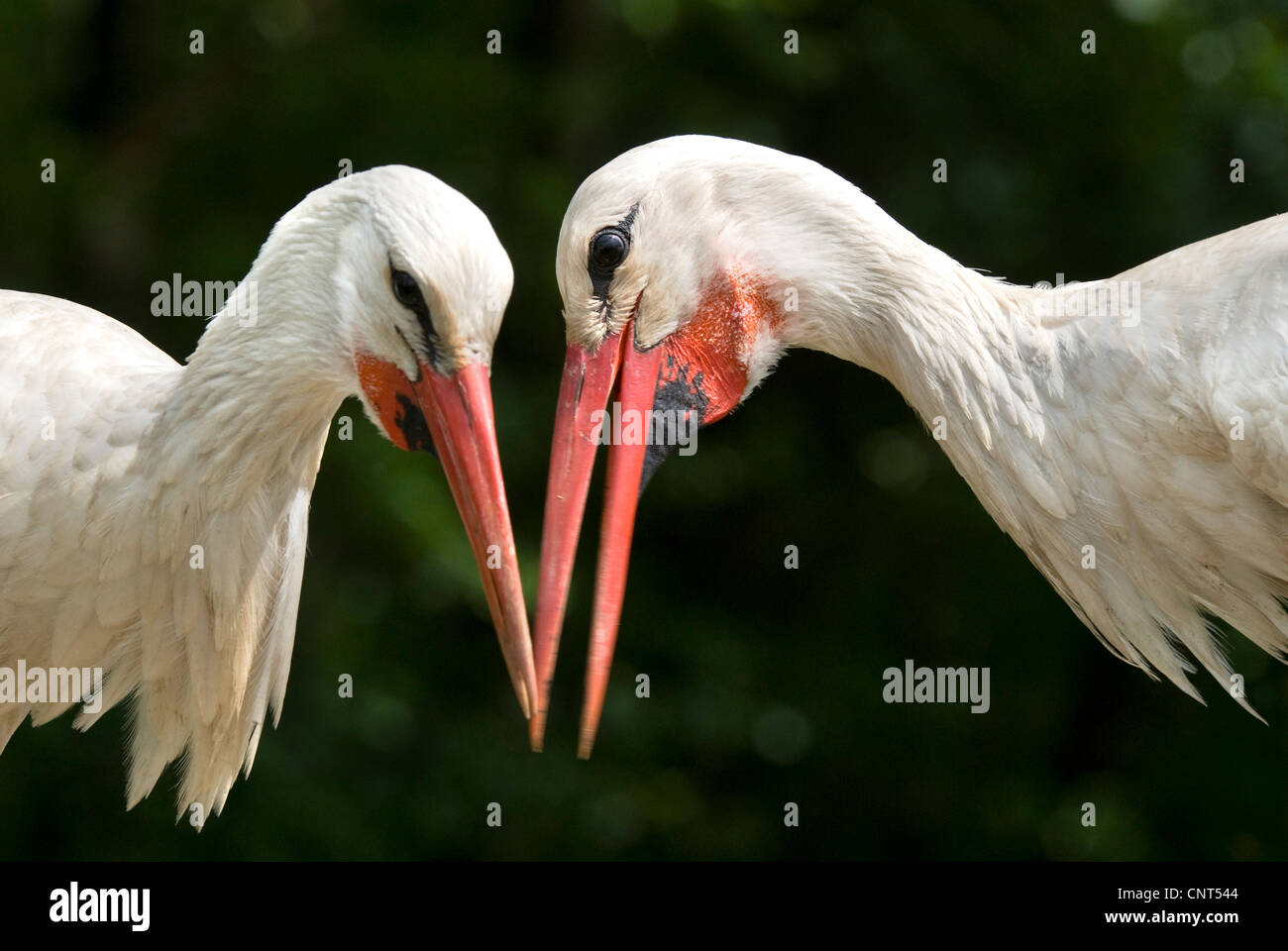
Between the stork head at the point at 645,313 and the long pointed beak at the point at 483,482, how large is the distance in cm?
6

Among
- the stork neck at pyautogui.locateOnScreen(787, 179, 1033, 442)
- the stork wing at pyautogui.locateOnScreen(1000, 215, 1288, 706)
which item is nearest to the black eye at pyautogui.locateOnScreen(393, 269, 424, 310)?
the stork neck at pyautogui.locateOnScreen(787, 179, 1033, 442)

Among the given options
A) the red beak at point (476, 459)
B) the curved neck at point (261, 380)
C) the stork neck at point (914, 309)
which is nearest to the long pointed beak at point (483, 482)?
the red beak at point (476, 459)

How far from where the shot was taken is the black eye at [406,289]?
1.79 m

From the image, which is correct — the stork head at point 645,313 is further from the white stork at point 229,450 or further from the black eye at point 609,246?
the white stork at point 229,450

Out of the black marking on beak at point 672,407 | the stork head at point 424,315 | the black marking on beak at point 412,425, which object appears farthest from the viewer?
the black marking on beak at point 672,407

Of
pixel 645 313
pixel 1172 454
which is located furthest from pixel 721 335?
pixel 1172 454

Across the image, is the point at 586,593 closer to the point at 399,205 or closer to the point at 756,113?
the point at 756,113

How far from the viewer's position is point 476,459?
6.07ft

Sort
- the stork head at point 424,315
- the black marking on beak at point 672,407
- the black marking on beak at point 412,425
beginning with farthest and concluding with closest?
the black marking on beak at point 672,407, the black marking on beak at point 412,425, the stork head at point 424,315

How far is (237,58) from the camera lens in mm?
3934

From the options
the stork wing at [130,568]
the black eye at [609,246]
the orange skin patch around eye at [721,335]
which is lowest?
the stork wing at [130,568]

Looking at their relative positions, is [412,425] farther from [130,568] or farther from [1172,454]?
[1172,454]

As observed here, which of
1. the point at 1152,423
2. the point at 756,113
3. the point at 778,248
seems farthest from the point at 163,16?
the point at 1152,423

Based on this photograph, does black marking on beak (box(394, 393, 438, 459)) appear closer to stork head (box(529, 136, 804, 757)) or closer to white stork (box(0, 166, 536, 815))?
white stork (box(0, 166, 536, 815))
